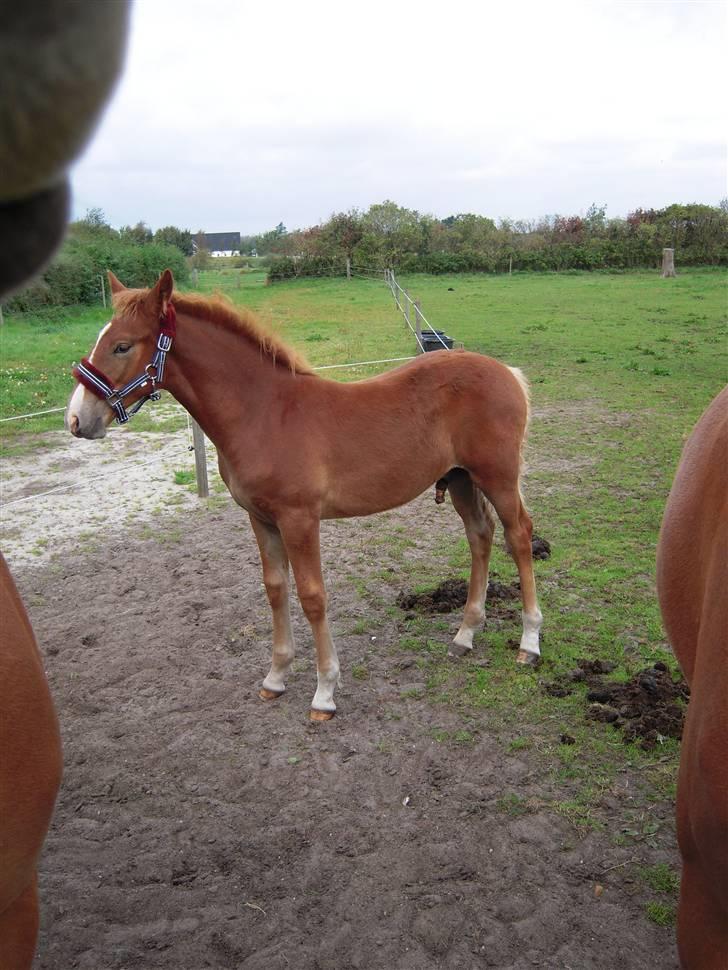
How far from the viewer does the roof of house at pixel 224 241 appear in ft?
182

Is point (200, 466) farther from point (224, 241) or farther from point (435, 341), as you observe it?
point (224, 241)

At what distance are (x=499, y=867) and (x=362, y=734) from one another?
1.03 metres

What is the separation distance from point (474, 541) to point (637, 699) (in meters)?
1.27

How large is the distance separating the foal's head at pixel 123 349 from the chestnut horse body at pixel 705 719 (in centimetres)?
255

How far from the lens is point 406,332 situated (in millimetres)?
16719

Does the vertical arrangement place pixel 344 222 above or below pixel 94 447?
above

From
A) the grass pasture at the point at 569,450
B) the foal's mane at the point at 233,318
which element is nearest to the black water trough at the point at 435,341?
the grass pasture at the point at 569,450

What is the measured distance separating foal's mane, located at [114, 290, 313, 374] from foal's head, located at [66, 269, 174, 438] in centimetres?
5

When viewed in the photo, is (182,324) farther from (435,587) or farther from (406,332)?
(406,332)

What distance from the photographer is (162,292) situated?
3.36 metres

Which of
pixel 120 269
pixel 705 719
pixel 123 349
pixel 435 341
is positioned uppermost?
pixel 120 269

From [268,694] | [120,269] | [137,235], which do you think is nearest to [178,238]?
[137,235]

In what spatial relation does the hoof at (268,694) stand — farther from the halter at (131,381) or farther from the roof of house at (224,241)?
the roof of house at (224,241)

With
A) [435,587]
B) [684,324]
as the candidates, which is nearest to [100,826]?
[435,587]
